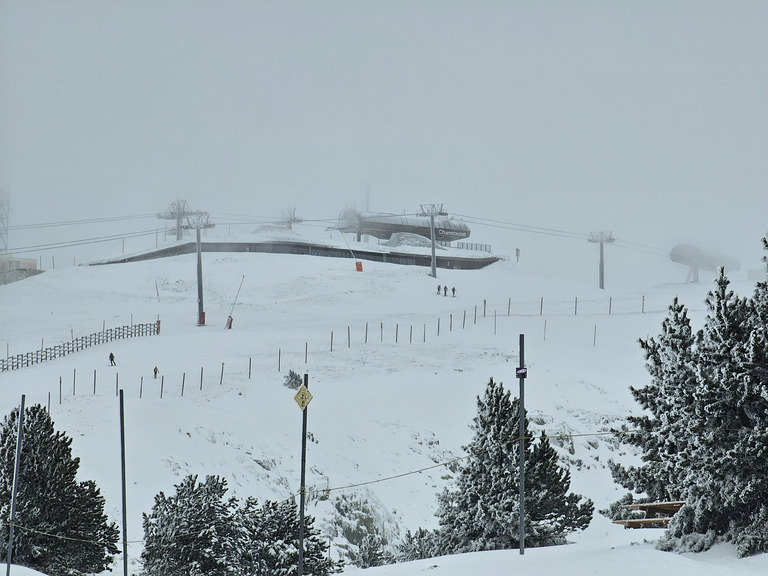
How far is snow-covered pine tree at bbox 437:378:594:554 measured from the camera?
28.9m

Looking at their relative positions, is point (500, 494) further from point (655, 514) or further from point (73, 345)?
point (73, 345)

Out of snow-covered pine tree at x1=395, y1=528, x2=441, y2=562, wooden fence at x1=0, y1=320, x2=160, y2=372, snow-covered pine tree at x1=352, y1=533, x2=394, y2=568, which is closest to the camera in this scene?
snow-covered pine tree at x1=395, y1=528, x2=441, y2=562

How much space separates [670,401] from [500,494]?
9.54 metres

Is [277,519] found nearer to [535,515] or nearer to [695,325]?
[535,515]

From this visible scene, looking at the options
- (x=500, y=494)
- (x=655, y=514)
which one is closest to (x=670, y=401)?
(x=655, y=514)

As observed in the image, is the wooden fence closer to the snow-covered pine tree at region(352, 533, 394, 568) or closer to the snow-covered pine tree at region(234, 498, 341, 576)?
the snow-covered pine tree at region(352, 533, 394, 568)

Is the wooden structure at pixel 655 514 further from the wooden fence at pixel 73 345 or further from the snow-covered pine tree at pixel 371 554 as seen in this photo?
the wooden fence at pixel 73 345

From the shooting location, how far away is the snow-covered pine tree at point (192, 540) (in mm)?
27125

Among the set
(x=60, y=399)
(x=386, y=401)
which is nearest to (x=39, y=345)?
(x=60, y=399)

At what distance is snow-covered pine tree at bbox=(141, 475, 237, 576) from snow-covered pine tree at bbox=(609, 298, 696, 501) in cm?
1319

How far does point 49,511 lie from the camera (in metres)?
28.3

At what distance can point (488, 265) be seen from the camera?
147 metres

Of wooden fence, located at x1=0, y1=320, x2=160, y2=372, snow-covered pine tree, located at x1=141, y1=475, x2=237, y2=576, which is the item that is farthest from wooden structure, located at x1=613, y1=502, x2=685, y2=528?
wooden fence, located at x1=0, y1=320, x2=160, y2=372

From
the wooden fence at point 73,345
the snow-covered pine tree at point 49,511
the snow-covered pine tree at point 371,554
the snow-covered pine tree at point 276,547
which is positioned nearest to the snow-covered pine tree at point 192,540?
the snow-covered pine tree at point 276,547
